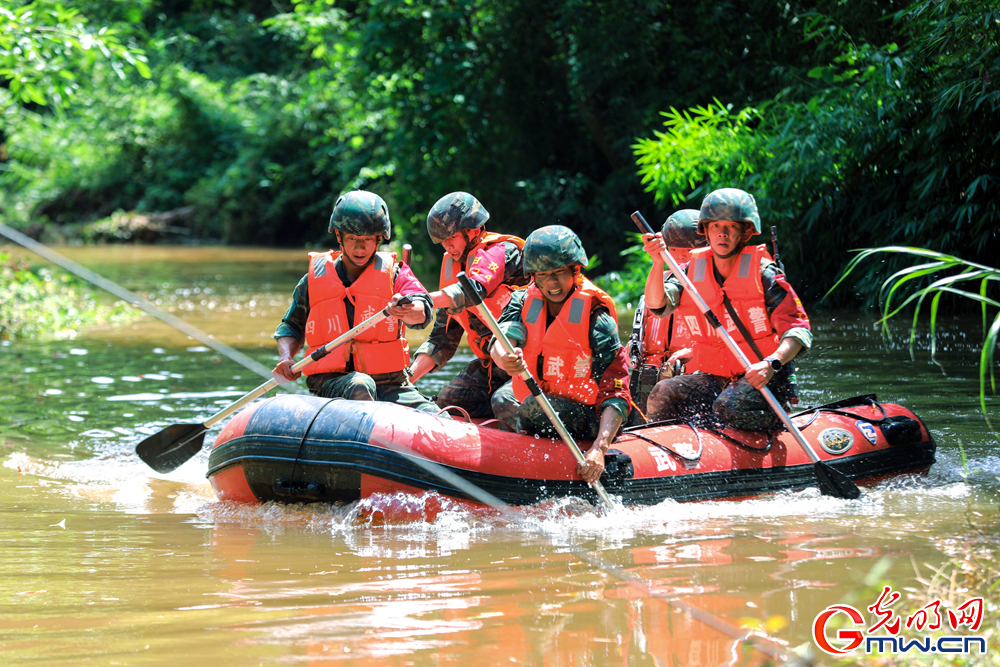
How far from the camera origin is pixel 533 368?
202 inches

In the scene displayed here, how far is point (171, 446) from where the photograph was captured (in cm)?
587

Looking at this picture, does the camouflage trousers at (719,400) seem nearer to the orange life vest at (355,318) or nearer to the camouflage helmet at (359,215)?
the orange life vest at (355,318)

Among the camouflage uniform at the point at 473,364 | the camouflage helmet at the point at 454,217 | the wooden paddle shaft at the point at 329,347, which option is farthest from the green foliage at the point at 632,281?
the wooden paddle shaft at the point at 329,347

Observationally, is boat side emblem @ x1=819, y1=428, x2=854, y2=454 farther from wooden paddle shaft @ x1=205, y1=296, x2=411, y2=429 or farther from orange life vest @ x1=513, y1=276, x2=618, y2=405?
wooden paddle shaft @ x1=205, y1=296, x2=411, y2=429

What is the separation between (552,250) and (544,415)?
850 mm

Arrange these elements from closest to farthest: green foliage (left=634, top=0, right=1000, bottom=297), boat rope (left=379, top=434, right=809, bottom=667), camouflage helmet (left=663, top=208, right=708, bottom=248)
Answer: boat rope (left=379, top=434, right=809, bottom=667) → camouflage helmet (left=663, top=208, right=708, bottom=248) → green foliage (left=634, top=0, right=1000, bottom=297)

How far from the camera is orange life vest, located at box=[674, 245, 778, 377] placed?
18.5 ft

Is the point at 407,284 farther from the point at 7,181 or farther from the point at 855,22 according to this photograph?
the point at 7,181

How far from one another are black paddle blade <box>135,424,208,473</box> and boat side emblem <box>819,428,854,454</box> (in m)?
3.50

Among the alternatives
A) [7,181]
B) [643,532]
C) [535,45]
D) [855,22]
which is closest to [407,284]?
[643,532]

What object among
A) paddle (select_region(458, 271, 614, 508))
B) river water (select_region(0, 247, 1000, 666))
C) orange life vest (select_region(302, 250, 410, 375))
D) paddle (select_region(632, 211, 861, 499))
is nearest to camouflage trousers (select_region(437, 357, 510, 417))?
orange life vest (select_region(302, 250, 410, 375))

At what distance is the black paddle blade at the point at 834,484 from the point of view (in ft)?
17.1

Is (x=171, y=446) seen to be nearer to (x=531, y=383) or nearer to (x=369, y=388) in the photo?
(x=369, y=388)

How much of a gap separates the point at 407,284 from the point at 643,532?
1.91 meters
